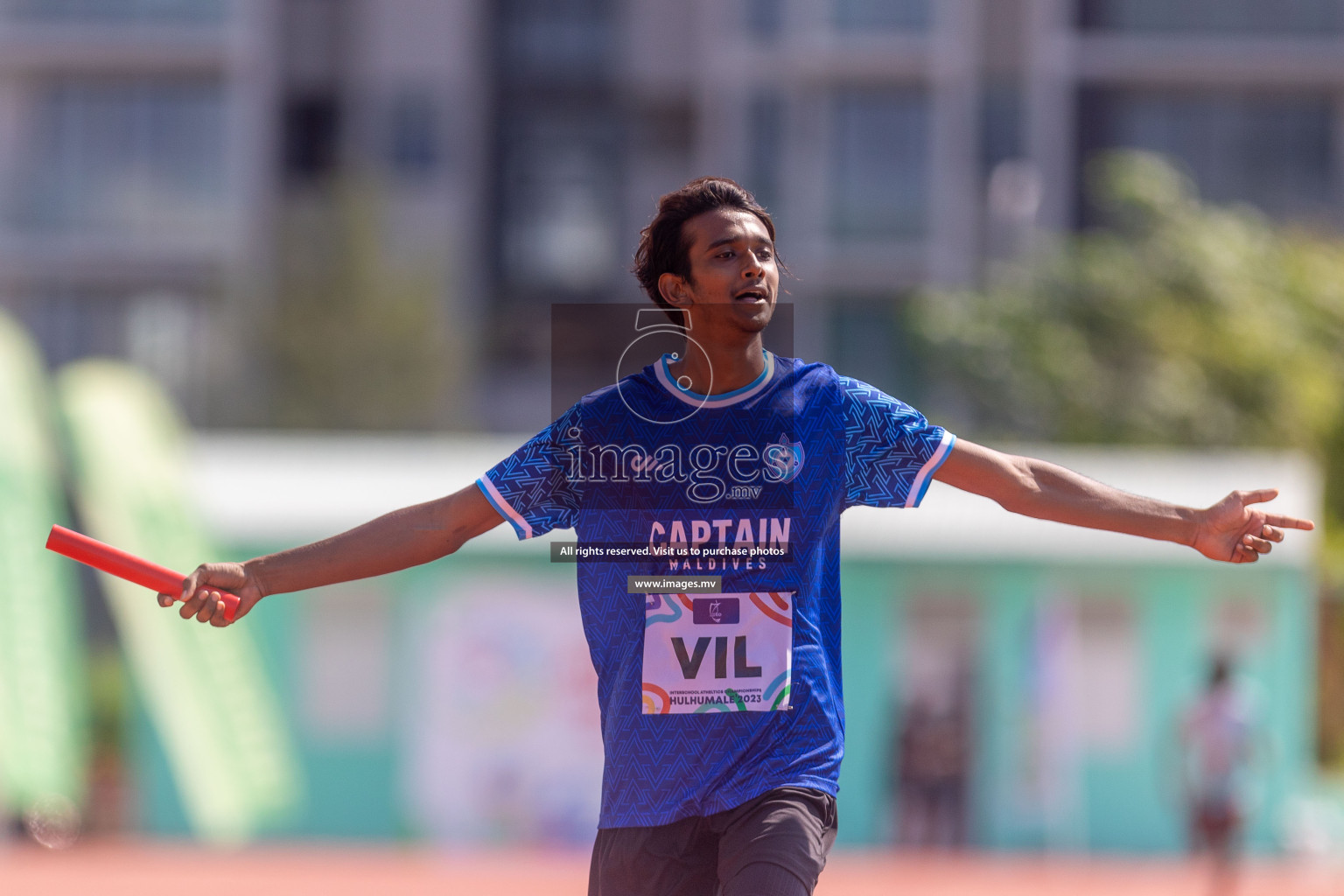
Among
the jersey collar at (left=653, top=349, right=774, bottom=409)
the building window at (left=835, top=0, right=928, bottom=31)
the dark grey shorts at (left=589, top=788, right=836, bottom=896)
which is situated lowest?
the dark grey shorts at (left=589, top=788, right=836, bottom=896)

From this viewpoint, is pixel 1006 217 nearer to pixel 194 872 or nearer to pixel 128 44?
pixel 128 44

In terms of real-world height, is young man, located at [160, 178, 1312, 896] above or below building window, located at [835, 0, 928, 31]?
below

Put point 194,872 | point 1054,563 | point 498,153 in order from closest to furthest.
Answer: point 194,872, point 1054,563, point 498,153

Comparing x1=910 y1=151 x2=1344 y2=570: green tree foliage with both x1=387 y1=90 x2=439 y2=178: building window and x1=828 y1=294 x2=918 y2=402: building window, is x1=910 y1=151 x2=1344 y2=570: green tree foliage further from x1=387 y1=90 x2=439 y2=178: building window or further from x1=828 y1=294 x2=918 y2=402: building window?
x1=387 y1=90 x2=439 y2=178: building window

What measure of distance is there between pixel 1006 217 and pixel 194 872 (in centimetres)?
1979

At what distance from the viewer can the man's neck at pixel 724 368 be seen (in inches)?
136

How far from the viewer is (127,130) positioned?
101 ft

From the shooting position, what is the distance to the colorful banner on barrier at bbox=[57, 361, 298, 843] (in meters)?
13.7

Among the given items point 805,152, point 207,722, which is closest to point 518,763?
point 207,722

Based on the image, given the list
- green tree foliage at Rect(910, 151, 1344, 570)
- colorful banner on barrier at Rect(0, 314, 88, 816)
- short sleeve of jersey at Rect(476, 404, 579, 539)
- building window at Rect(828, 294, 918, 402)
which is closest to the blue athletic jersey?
short sleeve of jersey at Rect(476, 404, 579, 539)

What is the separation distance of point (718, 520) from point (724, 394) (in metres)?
0.25

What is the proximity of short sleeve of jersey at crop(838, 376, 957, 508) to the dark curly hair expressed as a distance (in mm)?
384

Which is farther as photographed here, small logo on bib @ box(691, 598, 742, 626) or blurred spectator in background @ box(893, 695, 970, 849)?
blurred spectator in background @ box(893, 695, 970, 849)

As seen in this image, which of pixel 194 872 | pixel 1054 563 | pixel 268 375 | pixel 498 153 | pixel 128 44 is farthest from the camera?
pixel 498 153
